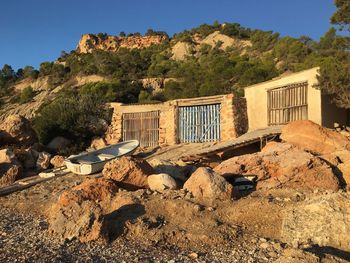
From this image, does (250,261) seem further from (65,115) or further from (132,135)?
(65,115)

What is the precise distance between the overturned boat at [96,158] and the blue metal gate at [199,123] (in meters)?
2.81

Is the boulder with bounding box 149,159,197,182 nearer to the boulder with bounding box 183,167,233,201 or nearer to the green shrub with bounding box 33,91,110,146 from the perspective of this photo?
the boulder with bounding box 183,167,233,201

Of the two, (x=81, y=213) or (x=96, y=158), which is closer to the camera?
(x=81, y=213)

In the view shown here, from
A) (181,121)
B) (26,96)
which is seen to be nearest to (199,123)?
(181,121)

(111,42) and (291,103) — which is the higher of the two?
(111,42)

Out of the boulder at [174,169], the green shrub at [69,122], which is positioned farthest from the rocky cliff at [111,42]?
the boulder at [174,169]

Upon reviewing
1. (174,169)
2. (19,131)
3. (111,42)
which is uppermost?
(111,42)

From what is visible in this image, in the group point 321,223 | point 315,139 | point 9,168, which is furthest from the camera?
point 9,168

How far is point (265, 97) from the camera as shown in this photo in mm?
17781

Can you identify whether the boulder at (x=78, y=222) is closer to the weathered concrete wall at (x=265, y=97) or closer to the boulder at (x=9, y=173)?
the boulder at (x=9, y=173)

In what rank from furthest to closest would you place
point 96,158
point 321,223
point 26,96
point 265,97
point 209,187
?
point 26,96 < point 265,97 < point 96,158 < point 209,187 < point 321,223

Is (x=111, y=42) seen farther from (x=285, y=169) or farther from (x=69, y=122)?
(x=285, y=169)

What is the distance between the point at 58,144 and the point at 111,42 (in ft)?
243

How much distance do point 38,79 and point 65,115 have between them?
139ft
